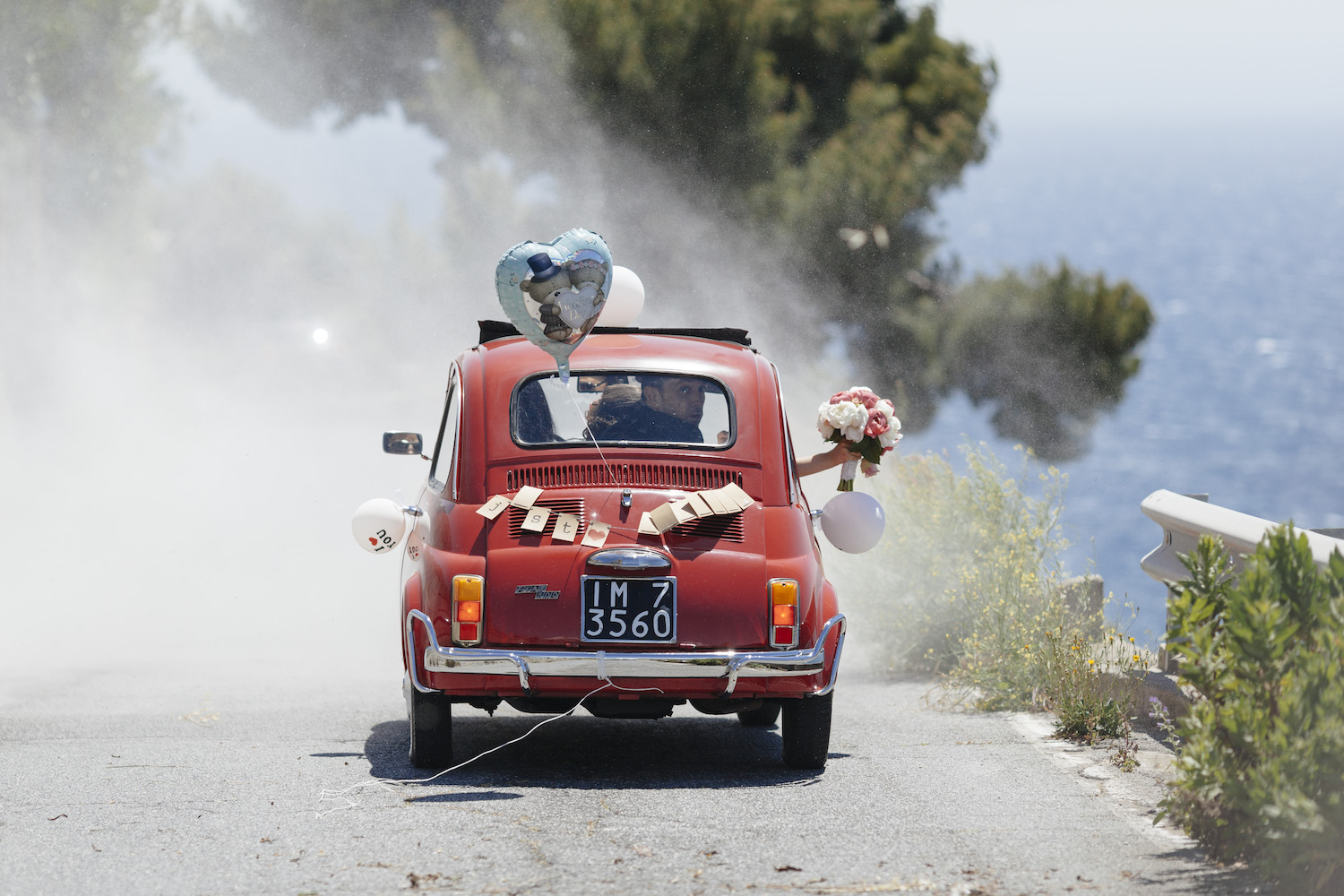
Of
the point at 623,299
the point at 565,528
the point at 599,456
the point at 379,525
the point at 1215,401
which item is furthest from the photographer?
the point at 1215,401

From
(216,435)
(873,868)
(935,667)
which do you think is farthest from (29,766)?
(216,435)

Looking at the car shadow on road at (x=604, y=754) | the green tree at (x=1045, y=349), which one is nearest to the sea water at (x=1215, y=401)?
the green tree at (x=1045, y=349)

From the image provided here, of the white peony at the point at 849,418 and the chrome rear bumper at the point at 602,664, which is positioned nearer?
the chrome rear bumper at the point at 602,664

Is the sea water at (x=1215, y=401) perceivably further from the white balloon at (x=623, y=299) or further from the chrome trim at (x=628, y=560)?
the chrome trim at (x=628, y=560)

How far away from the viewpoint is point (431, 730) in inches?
279

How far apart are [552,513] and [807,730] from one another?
1.54 metres

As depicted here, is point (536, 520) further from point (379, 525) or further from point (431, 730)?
point (379, 525)

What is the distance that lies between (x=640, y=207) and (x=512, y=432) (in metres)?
16.7

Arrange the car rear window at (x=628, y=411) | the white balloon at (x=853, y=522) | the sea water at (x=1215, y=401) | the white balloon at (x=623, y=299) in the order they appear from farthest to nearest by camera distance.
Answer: the sea water at (x=1215, y=401), the white balloon at (x=623, y=299), the white balloon at (x=853, y=522), the car rear window at (x=628, y=411)

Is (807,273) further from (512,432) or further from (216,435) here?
(512,432)

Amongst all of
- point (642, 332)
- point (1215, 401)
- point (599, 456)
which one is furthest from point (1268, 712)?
point (1215, 401)

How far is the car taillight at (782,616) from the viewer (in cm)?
679

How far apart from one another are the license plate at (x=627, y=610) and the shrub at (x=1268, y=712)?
2.13m

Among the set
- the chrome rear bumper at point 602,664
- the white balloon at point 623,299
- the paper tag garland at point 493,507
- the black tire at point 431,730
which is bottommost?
the black tire at point 431,730
